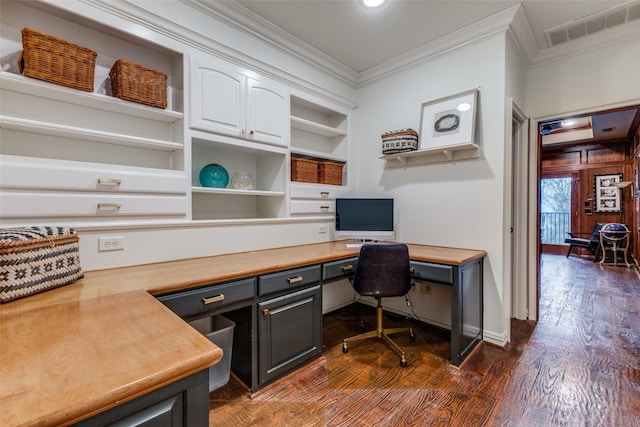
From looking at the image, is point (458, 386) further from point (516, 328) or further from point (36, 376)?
point (36, 376)

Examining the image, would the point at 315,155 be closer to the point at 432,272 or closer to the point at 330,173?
the point at 330,173

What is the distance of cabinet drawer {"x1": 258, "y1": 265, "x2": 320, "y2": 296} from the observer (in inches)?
71.9

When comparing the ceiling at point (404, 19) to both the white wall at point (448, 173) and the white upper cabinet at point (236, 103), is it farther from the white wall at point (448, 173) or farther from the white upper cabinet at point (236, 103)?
the white upper cabinet at point (236, 103)

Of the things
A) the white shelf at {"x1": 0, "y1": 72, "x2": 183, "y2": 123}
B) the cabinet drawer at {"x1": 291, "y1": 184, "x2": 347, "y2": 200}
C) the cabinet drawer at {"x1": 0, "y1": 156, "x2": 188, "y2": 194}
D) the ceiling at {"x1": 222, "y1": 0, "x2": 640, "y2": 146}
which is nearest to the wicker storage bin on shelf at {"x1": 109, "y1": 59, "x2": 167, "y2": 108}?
the white shelf at {"x1": 0, "y1": 72, "x2": 183, "y2": 123}

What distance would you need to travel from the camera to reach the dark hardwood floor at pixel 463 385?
65.4 inches

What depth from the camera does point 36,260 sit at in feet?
4.15

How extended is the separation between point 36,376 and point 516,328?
133 inches

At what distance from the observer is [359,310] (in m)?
3.35

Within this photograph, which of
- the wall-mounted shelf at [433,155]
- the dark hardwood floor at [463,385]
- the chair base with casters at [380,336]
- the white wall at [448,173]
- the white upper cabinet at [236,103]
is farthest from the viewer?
the wall-mounted shelf at [433,155]

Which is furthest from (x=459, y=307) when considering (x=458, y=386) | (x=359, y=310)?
(x=359, y=310)

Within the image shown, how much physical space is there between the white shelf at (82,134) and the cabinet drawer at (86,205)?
352mm

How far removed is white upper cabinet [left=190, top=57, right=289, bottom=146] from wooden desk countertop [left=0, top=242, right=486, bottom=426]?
4.06 feet

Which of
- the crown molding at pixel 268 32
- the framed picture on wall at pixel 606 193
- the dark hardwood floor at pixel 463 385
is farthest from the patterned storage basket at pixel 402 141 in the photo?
the framed picture on wall at pixel 606 193

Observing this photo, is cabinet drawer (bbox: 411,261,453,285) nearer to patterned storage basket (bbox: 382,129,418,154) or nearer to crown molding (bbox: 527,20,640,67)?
patterned storage basket (bbox: 382,129,418,154)
